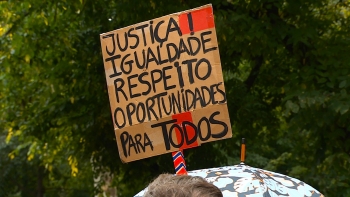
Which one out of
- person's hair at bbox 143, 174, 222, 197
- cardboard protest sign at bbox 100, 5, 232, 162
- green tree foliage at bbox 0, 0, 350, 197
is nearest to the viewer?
person's hair at bbox 143, 174, 222, 197

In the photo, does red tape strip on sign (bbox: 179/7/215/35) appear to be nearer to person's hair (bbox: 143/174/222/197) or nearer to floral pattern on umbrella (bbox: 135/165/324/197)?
floral pattern on umbrella (bbox: 135/165/324/197)

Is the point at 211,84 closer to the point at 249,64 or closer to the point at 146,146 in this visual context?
the point at 146,146

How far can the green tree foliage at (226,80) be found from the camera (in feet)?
19.5

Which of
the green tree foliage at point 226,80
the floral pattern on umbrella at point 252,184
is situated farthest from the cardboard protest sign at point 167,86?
the green tree foliage at point 226,80

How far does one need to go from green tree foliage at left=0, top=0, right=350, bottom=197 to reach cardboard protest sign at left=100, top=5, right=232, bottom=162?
2.31m

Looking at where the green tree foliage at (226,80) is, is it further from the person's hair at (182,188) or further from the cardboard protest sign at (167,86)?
the person's hair at (182,188)

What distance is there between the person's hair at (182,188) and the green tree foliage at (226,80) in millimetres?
3877

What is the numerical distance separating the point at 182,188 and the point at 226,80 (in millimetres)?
6613

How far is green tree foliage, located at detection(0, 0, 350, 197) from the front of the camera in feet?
19.5

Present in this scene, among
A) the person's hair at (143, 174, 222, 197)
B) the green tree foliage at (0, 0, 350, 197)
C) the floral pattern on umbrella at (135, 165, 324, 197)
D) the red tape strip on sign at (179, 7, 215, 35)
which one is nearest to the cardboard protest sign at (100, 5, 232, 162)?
the red tape strip on sign at (179, 7, 215, 35)

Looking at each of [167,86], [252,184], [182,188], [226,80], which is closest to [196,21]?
[167,86]

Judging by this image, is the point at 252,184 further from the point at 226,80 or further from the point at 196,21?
the point at 226,80

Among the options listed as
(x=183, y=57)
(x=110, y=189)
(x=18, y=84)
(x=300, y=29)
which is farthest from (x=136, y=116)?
(x=110, y=189)

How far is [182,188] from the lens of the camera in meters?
1.63
